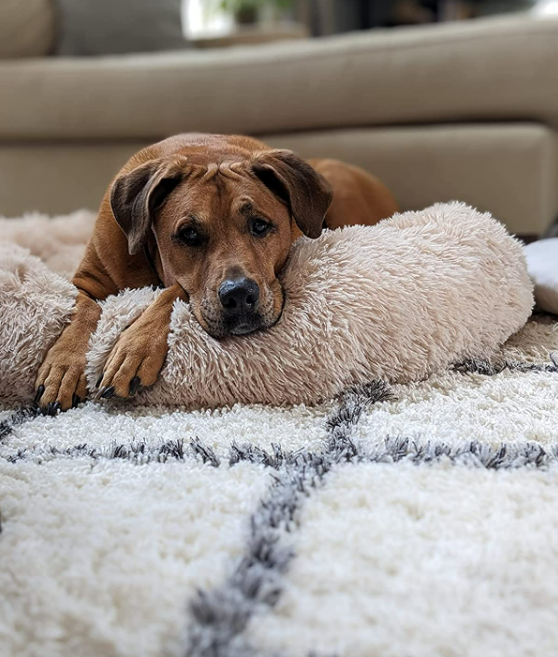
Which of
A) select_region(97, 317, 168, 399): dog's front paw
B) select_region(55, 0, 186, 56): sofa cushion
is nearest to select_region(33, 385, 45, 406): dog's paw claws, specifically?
select_region(97, 317, 168, 399): dog's front paw

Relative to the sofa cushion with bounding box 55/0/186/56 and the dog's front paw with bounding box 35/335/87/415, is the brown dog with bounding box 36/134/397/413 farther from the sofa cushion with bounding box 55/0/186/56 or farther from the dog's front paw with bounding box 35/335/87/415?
the sofa cushion with bounding box 55/0/186/56

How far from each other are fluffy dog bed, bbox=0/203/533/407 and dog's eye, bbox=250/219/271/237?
9cm

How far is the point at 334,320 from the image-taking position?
1.26 meters

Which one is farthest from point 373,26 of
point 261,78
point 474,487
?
point 474,487

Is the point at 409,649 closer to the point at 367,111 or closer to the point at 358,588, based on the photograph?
the point at 358,588

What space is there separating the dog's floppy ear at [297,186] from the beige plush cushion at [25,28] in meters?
1.56

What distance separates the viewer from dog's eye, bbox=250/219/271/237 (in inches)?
54.9

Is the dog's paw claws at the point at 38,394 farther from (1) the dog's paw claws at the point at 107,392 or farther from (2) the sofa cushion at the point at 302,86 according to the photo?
(2) the sofa cushion at the point at 302,86

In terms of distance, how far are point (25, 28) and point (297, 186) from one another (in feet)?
5.99

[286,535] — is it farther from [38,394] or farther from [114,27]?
[114,27]

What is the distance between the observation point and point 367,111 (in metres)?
2.25

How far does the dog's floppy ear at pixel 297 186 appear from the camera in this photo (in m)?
1.44

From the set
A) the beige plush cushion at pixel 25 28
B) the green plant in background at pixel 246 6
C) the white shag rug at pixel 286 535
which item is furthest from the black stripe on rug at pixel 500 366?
the green plant in background at pixel 246 6

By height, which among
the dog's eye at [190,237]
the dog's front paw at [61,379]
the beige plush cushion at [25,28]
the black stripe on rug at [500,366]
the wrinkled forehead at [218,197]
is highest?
the beige plush cushion at [25,28]
